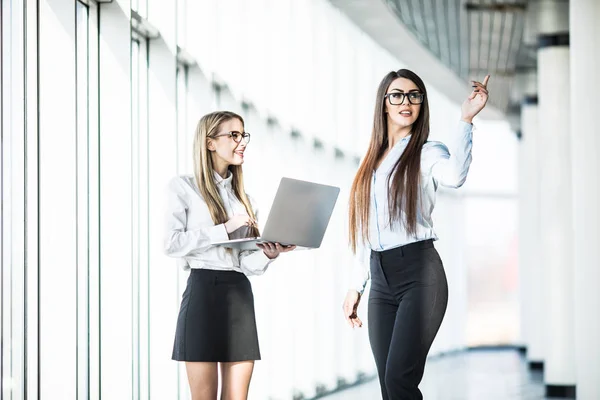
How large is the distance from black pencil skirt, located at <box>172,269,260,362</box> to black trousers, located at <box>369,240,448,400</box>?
0.60 m

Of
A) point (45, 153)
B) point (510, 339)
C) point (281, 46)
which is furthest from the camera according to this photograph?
point (510, 339)

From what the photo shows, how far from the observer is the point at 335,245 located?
817 cm

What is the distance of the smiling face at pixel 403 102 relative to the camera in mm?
3463

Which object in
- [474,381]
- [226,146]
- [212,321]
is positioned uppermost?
[226,146]

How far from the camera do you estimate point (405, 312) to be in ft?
10.6

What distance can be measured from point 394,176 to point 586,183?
3837 mm

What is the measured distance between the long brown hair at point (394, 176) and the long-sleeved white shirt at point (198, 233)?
1.64 ft

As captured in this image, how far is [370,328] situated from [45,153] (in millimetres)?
1838

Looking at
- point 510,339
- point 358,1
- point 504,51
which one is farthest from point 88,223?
point 510,339

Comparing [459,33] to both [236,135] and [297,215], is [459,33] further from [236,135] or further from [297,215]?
[297,215]

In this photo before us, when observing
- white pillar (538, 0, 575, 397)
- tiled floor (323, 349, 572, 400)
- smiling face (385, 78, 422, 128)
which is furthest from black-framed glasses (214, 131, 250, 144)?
white pillar (538, 0, 575, 397)

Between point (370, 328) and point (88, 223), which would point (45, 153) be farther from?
point (370, 328)

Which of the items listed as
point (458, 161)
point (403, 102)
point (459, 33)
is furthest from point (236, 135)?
point (459, 33)

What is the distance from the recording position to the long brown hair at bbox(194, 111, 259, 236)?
3727 millimetres
